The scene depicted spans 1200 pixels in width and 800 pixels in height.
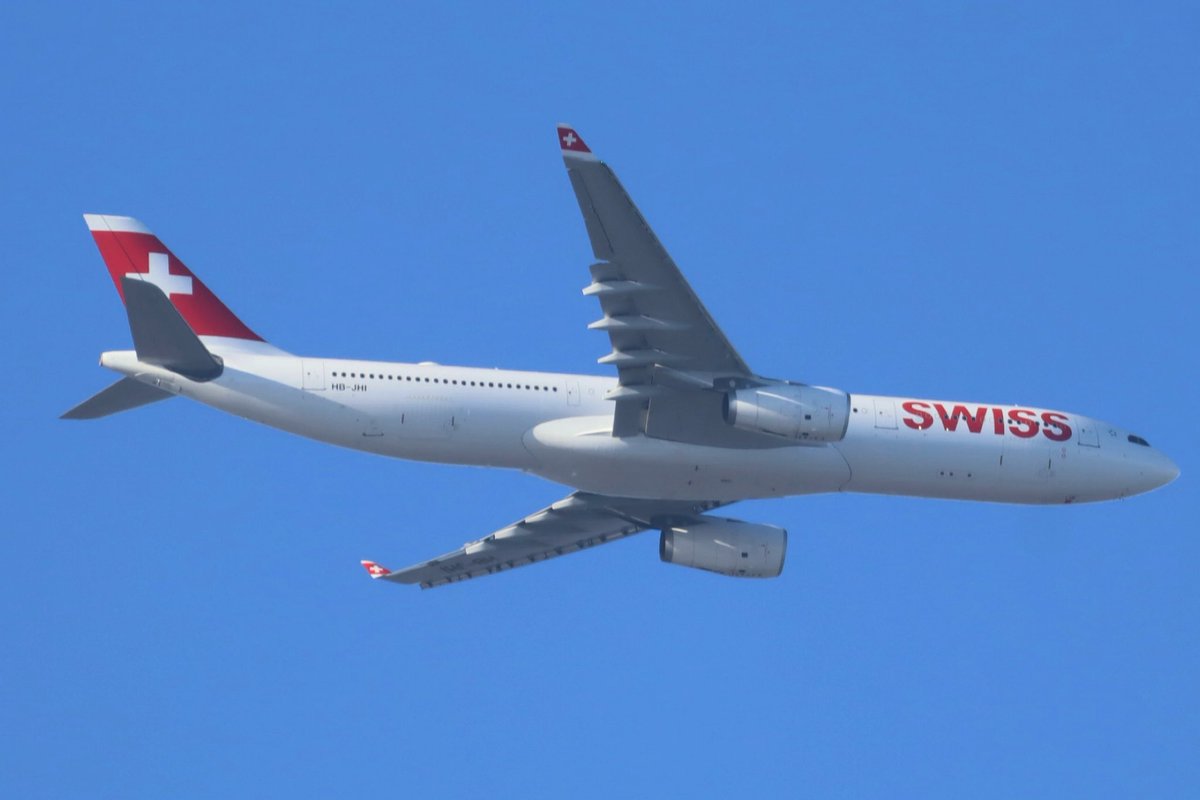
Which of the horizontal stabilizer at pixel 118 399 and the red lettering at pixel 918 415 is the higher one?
the red lettering at pixel 918 415

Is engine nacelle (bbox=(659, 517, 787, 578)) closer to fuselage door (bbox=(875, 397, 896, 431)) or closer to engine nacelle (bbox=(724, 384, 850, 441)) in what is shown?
fuselage door (bbox=(875, 397, 896, 431))

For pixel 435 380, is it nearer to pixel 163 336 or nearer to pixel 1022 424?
pixel 163 336

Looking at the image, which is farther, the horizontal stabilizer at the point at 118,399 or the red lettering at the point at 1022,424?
the red lettering at the point at 1022,424

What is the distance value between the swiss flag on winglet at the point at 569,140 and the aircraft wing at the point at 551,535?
13.3 meters

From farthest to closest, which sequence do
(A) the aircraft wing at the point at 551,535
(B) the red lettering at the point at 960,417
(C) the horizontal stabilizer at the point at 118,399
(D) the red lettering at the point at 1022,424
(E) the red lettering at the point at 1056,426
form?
1. (A) the aircraft wing at the point at 551,535
2. (E) the red lettering at the point at 1056,426
3. (D) the red lettering at the point at 1022,424
4. (B) the red lettering at the point at 960,417
5. (C) the horizontal stabilizer at the point at 118,399

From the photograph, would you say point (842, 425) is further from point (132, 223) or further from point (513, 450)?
point (132, 223)

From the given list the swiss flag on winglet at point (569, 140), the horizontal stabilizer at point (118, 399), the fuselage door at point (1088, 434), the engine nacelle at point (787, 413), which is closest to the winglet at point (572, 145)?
the swiss flag on winglet at point (569, 140)

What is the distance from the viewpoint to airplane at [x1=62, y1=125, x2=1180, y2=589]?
38.2m

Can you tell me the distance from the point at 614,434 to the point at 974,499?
31.2ft

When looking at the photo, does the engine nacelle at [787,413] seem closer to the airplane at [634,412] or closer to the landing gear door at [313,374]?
the airplane at [634,412]

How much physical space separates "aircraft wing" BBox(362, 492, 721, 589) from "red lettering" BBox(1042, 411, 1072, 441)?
8461mm

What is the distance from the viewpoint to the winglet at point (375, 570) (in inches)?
1885

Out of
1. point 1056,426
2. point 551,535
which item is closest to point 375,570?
point 551,535

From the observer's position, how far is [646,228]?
35.8 meters
